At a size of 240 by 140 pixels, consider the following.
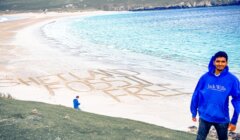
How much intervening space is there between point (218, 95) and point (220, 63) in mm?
586

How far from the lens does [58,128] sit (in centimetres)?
905

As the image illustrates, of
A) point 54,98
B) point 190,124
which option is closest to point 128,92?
point 54,98

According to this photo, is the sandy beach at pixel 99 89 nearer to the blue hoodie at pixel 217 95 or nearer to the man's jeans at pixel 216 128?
the man's jeans at pixel 216 128

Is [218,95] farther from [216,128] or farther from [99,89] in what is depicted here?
[99,89]

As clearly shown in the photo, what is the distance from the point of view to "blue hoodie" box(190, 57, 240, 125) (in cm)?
663

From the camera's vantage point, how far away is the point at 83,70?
28.6 m

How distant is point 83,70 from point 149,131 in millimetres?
19023

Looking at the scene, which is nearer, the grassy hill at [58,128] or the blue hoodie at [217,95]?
the blue hoodie at [217,95]

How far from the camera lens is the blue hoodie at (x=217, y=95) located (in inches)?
261

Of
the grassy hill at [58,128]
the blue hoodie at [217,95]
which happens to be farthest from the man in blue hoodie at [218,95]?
the grassy hill at [58,128]

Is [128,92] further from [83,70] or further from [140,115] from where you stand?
[83,70]

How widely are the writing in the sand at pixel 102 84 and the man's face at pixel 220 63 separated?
42.6 ft

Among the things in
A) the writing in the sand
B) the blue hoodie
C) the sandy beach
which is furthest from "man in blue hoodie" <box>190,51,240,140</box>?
the writing in the sand

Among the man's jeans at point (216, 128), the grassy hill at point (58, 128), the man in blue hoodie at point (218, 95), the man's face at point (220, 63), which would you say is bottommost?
the grassy hill at point (58, 128)
